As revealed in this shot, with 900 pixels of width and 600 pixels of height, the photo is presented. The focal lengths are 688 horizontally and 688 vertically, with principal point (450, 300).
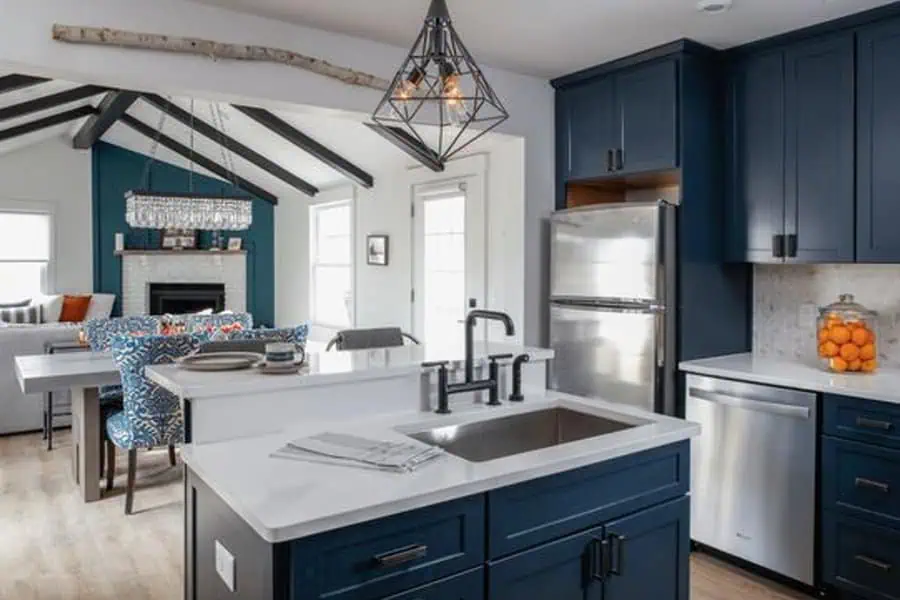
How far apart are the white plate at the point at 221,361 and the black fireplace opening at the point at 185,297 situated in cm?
717

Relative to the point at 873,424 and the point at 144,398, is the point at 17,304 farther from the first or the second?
the point at 873,424

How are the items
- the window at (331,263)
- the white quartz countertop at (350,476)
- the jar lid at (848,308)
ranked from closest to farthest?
the white quartz countertop at (350,476), the jar lid at (848,308), the window at (331,263)

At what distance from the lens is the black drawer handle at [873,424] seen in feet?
8.69

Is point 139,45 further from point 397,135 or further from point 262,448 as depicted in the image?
point 397,135

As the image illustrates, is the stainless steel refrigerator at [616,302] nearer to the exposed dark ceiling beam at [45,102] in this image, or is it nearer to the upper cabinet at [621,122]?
the upper cabinet at [621,122]

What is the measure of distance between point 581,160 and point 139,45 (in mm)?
2328

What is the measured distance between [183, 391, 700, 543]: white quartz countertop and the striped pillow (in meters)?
7.11

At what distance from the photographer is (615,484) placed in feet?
6.07

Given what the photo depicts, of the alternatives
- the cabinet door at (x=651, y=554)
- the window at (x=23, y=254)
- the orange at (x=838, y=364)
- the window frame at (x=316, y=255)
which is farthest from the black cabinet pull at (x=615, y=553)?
the window at (x=23, y=254)

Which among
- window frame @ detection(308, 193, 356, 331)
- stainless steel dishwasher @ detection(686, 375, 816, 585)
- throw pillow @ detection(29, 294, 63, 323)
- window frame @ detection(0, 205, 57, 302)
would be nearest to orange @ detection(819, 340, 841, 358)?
stainless steel dishwasher @ detection(686, 375, 816, 585)

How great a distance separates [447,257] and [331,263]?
8.42 ft

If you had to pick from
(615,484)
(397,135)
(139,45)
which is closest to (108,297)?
(397,135)

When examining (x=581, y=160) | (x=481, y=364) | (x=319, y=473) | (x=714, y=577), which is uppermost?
(x=581, y=160)

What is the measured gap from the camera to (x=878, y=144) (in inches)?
116
